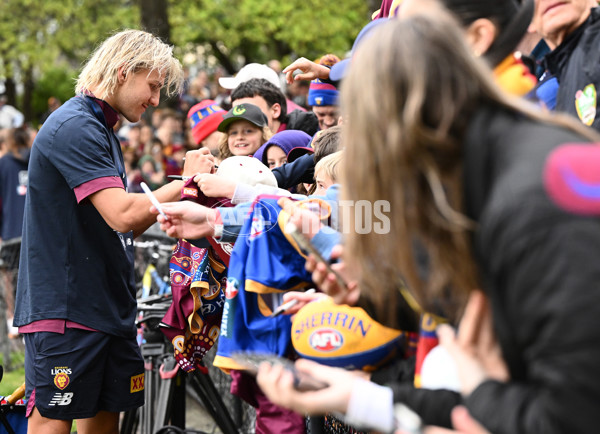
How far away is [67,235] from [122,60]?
915 millimetres

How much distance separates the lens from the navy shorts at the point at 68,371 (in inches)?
142

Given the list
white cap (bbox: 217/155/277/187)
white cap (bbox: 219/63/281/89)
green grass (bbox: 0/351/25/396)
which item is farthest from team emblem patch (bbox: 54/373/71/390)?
green grass (bbox: 0/351/25/396)

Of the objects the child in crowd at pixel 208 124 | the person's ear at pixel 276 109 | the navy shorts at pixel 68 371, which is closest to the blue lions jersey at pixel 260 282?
the navy shorts at pixel 68 371

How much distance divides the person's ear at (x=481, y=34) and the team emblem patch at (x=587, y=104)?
1184 millimetres

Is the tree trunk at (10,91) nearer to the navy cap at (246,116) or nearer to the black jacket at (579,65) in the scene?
the navy cap at (246,116)

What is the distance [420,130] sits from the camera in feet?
4.93

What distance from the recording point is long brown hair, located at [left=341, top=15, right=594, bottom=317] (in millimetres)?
1516

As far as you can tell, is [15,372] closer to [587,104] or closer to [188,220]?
[188,220]

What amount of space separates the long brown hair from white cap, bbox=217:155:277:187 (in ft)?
5.79

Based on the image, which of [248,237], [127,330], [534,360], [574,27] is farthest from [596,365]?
[127,330]

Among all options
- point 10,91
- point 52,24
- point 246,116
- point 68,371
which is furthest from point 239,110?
point 10,91

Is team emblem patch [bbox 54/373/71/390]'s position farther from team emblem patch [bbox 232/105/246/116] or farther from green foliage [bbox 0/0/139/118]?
green foliage [bbox 0/0/139/118]

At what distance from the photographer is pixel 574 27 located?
3.17m

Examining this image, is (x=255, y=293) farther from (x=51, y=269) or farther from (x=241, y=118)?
(x=241, y=118)
